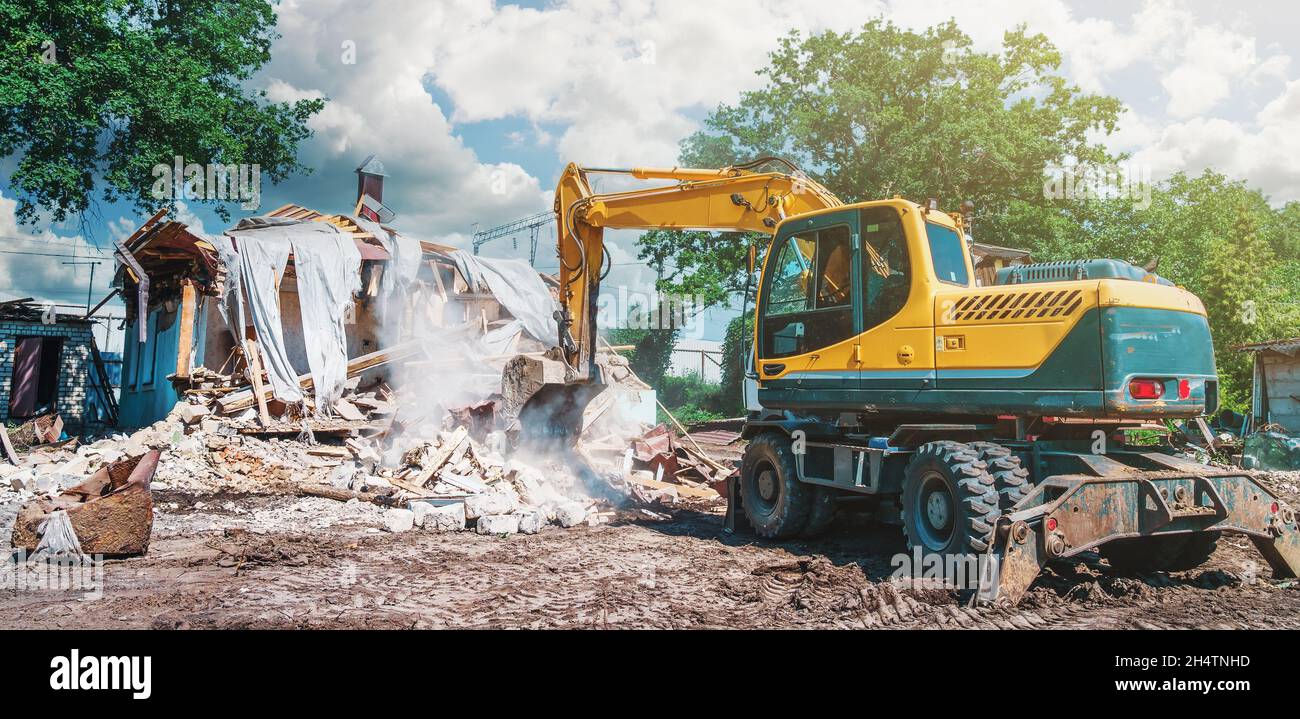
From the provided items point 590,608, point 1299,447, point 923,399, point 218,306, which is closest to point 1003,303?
point 923,399

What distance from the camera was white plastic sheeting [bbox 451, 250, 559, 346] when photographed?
16234 mm

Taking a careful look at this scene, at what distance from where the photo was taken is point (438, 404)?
1329 centimetres

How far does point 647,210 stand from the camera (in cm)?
888

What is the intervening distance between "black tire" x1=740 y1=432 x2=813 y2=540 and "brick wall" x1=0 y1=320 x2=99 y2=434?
1948 centimetres

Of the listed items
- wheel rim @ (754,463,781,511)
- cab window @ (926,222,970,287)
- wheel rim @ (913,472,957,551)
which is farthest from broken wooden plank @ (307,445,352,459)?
cab window @ (926,222,970,287)

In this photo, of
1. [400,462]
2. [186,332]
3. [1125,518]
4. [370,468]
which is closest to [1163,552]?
[1125,518]

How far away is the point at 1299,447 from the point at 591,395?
12.1 meters

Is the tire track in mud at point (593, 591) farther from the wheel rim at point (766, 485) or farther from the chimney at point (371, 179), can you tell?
the chimney at point (371, 179)

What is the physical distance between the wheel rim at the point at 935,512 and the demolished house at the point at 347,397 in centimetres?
401

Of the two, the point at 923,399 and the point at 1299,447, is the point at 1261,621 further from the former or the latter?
the point at 1299,447

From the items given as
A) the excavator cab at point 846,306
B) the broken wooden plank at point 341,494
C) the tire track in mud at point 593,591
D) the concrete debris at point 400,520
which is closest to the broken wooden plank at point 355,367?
the broken wooden plank at point 341,494

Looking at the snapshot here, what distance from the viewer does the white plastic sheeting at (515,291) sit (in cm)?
1623

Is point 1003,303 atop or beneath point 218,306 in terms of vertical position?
beneath
